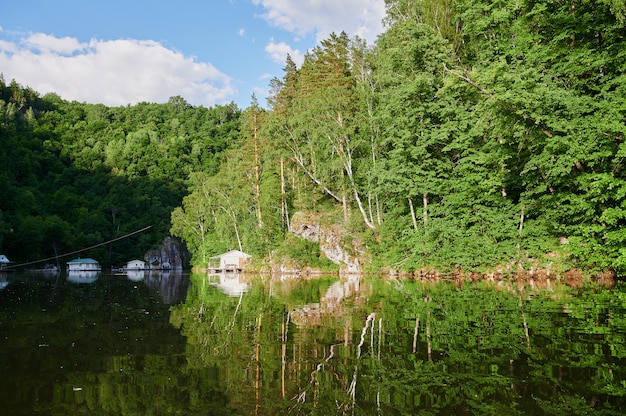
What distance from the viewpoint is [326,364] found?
5246 mm

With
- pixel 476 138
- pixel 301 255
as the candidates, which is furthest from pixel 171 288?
pixel 476 138

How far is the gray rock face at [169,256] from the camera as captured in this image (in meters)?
83.5

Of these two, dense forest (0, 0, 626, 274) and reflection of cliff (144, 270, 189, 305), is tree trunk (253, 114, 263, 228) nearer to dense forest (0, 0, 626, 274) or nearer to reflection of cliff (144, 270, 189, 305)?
dense forest (0, 0, 626, 274)

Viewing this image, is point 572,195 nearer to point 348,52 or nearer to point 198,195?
point 348,52

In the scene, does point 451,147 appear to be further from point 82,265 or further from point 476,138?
point 82,265

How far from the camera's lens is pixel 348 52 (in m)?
43.7

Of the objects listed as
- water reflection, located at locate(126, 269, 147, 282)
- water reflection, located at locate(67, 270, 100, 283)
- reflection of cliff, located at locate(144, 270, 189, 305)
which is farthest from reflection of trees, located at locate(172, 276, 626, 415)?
water reflection, located at locate(126, 269, 147, 282)

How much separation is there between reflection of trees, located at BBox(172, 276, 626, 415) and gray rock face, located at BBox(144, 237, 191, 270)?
7916 centimetres

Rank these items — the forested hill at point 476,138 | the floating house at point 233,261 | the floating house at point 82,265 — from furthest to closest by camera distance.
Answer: the floating house at point 82,265 → the floating house at point 233,261 → the forested hill at point 476,138

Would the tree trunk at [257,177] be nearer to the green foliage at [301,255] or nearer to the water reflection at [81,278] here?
the green foliage at [301,255]

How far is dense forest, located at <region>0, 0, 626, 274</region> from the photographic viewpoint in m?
16.3

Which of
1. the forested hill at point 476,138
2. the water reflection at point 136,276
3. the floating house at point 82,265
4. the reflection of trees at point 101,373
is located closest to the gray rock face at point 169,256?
the floating house at point 82,265

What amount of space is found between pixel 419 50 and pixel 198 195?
5044cm

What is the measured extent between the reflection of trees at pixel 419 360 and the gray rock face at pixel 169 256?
260 feet
